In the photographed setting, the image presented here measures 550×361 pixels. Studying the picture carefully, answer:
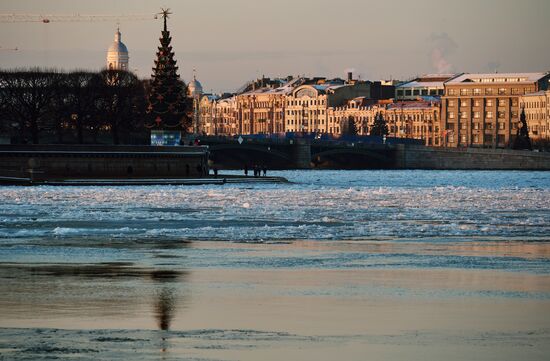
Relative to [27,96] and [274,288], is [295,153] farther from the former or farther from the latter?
[274,288]

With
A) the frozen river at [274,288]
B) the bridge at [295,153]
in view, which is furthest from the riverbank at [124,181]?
the frozen river at [274,288]

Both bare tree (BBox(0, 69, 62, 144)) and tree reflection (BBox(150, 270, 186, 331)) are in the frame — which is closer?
tree reflection (BBox(150, 270, 186, 331))

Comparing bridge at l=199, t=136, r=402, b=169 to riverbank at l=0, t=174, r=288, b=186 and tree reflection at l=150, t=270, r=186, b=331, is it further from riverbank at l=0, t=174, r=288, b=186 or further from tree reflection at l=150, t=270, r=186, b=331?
tree reflection at l=150, t=270, r=186, b=331

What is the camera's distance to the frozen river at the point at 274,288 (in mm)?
17922

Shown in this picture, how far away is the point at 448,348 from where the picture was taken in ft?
57.7

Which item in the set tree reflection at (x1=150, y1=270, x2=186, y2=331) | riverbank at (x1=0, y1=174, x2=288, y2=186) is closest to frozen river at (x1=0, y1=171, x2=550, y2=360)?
tree reflection at (x1=150, y1=270, x2=186, y2=331)

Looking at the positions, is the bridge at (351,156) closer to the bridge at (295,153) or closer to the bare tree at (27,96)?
the bridge at (295,153)

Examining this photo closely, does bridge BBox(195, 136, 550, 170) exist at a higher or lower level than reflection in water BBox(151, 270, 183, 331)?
lower

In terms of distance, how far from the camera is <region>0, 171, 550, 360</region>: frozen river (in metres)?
17.9

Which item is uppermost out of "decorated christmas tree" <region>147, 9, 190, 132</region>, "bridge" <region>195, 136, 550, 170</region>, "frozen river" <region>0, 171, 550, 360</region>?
"decorated christmas tree" <region>147, 9, 190, 132</region>

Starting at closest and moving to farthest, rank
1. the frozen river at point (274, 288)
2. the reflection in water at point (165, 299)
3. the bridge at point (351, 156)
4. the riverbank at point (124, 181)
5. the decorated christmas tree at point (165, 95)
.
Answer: the frozen river at point (274, 288), the reflection in water at point (165, 299), the riverbank at point (124, 181), the decorated christmas tree at point (165, 95), the bridge at point (351, 156)

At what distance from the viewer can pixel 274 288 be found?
23.5 m

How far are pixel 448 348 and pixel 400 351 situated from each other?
0.59m

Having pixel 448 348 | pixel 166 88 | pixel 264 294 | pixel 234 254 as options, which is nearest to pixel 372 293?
pixel 264 294
